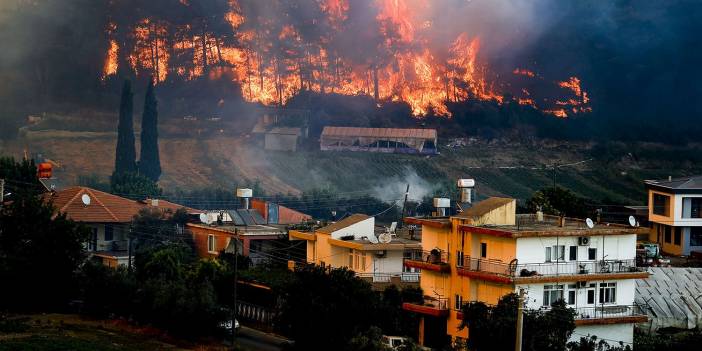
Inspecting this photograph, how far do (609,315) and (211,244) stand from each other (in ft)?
101

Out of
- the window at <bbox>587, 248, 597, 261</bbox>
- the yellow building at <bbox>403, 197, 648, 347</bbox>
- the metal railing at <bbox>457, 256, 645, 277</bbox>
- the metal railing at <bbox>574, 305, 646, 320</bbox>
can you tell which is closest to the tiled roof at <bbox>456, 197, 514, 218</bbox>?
the yellow building at <bbox>403, 197, 648, 347</bbox>

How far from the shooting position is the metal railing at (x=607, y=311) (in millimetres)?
59781

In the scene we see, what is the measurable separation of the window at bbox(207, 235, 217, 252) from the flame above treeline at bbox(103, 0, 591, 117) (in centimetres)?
6850

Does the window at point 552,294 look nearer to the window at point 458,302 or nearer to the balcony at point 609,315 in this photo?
the balcony at point 609,315

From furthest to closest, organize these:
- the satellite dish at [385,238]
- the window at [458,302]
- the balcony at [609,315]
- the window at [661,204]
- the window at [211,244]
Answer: the window at [211,244], the window at [661,204], the satellite dish at [385,238], the window at [458,302], the balcony at [609,315]

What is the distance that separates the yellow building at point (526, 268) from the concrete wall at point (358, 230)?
10.8m

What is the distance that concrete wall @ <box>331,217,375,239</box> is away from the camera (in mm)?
74562

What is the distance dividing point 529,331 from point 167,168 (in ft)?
262

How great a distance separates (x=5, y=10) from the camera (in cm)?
15200

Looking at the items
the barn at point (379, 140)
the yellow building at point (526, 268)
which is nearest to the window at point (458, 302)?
the yellow building at point (526, 268)

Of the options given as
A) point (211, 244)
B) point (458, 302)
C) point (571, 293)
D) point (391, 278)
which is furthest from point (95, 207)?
point (571, 293)

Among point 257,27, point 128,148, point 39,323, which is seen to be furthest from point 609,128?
point 39,323

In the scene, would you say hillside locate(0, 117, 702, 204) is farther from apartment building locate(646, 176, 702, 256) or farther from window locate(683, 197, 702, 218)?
window locate(683, 197, 702, 218)

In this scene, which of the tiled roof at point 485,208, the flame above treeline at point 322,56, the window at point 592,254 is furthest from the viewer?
the flame above treeline at point 322,56
